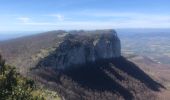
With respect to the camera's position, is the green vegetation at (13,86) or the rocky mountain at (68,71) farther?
the rocky mountain at (68,71)

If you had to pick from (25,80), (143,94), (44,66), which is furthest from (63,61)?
(25,80)

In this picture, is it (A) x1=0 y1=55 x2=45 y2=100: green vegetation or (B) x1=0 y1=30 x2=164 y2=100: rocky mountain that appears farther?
(B) x1=0 y1=30 x2=164 y2=100: rocky mountain

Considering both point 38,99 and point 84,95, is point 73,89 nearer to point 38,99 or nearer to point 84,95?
point 84,95

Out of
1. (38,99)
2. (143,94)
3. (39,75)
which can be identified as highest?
(38,99)

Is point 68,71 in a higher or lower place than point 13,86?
lower

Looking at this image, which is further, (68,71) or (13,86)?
(68,71)

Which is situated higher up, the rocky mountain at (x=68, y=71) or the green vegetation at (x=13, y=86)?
the green vegetation at (x=13, y=86)

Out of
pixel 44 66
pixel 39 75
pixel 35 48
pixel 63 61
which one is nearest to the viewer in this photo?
pixel 39 75

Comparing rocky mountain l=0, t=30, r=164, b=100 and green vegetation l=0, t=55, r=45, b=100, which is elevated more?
green vegetation l=0, t=55, r=45, b=100
